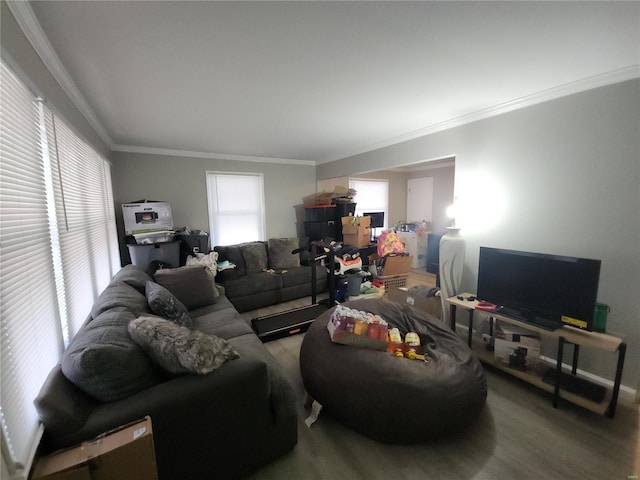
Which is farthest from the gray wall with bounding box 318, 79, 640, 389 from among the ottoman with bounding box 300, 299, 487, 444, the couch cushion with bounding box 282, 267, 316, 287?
the couch cushion with bounding box 282, 267, 316, 287

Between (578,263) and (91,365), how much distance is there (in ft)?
9.58

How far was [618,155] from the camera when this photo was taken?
5.87 feet

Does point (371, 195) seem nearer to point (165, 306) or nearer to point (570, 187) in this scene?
point (570, 187)

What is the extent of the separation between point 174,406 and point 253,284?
249 cm

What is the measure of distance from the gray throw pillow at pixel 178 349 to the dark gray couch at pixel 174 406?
0.12 feet

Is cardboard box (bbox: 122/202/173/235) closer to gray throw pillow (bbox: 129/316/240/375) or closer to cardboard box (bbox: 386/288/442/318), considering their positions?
gray throw pillow (bbox: 129/316/240/375)

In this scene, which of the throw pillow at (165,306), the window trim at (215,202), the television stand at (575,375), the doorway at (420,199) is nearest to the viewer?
the television stand at (575,375)

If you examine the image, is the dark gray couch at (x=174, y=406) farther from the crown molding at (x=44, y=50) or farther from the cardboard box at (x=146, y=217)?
the cardboard box at (x=146, y=217)

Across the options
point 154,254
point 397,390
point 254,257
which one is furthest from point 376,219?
point 397,390

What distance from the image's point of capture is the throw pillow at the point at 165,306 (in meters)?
1.95

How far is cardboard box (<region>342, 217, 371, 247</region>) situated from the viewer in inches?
166

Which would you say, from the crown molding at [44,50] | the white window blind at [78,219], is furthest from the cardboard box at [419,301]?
the crown molding at [44,50]

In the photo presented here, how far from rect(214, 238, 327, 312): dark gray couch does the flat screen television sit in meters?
2.39

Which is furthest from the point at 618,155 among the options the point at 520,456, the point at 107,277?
the point at 107,277
